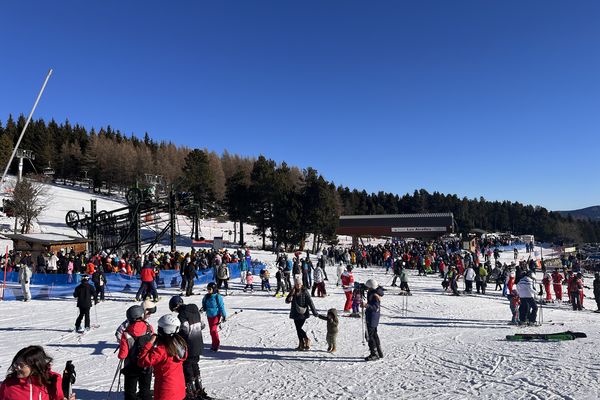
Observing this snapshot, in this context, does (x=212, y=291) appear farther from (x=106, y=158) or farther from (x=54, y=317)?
(x=106, y=158)

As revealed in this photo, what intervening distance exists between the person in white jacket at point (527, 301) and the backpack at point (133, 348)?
1012cm

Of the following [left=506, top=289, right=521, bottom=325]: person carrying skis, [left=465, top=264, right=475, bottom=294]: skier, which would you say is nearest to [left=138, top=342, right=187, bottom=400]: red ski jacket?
[left=506, top=289, right=521, bottom=325]: person carrying skis

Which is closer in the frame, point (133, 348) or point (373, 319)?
point (133, 348)

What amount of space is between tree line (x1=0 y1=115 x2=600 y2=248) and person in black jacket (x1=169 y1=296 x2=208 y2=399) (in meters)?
26.1

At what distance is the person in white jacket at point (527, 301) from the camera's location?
11414 mm

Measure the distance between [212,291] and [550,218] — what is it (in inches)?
4364

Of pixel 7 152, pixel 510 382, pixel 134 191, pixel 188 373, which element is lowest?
pixel 510 382

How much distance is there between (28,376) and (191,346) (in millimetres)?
3095

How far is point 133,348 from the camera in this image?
5.24 metres

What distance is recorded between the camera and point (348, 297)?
13.4 m

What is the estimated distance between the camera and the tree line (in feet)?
139

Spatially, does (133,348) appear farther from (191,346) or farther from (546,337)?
(546,337)

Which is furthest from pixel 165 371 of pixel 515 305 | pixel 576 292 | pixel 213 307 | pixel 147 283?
pixel 576 292

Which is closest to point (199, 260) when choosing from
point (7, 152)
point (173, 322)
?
point (173, 322)
